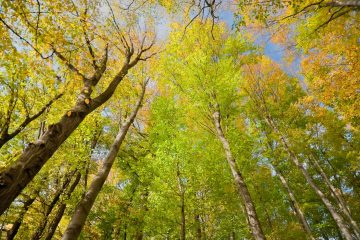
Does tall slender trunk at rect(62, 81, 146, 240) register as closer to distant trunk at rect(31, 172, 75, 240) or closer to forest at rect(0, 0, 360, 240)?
forest at rect(0, 0, 360, 240)

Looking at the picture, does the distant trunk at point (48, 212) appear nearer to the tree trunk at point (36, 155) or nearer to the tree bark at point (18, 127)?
the tree bark at point (18, 127)

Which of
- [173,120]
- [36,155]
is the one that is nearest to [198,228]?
[173,120]

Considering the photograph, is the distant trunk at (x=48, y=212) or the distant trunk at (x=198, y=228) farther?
the distant trunk at (x=198, y=228)

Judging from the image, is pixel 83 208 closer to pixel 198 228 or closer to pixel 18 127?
pixel 18 127

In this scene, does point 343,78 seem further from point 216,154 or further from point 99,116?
point 99,116

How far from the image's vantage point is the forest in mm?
6445

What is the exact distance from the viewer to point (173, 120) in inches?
547

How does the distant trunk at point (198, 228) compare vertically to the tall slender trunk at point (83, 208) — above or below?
above

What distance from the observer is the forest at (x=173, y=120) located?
21.1 feet

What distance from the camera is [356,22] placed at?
939 cm

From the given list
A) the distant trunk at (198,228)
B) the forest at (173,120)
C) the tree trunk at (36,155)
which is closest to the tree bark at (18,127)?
the forest at (173,120)

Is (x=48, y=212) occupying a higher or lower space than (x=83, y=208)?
higher

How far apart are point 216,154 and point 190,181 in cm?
252

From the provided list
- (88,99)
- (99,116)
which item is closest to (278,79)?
(99,116)
